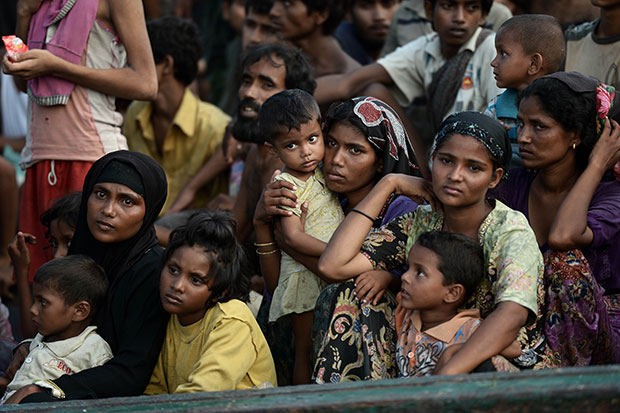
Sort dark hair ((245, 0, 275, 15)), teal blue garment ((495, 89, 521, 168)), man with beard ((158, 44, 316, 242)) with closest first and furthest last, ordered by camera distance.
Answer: teal blue garment ((495, 89, 521, 168)) < man with beard ((158, 44, 316, 242)) < dark hair ((245, 0, 275, 15))

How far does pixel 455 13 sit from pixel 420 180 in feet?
5.99

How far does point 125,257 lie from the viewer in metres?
3.80

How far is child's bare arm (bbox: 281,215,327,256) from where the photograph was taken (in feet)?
11.9

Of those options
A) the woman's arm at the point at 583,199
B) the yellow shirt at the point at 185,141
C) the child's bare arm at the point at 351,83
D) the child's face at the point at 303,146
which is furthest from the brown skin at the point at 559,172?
the yellow shirt at the point at 185,141

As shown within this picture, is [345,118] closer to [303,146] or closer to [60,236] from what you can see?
[303,146]

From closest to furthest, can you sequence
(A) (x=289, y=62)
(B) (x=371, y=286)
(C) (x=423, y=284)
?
(C) (x=423, y=284) → (B) (x=371, y=286) → (A) (x=289, y=62)

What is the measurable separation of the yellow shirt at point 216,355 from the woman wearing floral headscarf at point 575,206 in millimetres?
1154

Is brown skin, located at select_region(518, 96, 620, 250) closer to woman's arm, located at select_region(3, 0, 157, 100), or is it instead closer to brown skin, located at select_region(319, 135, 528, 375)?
brown skin, located at select_region(319, 135, 528, 375)

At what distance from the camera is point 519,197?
3.71m

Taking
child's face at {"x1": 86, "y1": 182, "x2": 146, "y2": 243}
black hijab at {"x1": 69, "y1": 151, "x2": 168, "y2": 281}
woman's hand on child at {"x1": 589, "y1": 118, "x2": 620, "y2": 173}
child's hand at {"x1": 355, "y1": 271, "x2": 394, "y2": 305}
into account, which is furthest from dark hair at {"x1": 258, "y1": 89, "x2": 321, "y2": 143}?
woman's hand on child at {"x1": 589, "y1": 118, "x2": 620, "y2": 173}

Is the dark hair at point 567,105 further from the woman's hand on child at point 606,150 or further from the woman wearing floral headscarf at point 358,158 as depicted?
the woman wearing floral headscarf at point 358,158

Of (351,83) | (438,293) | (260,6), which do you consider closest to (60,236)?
(351,83)

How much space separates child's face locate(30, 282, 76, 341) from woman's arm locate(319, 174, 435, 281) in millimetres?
1082

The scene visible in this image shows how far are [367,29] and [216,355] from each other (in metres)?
3.87
